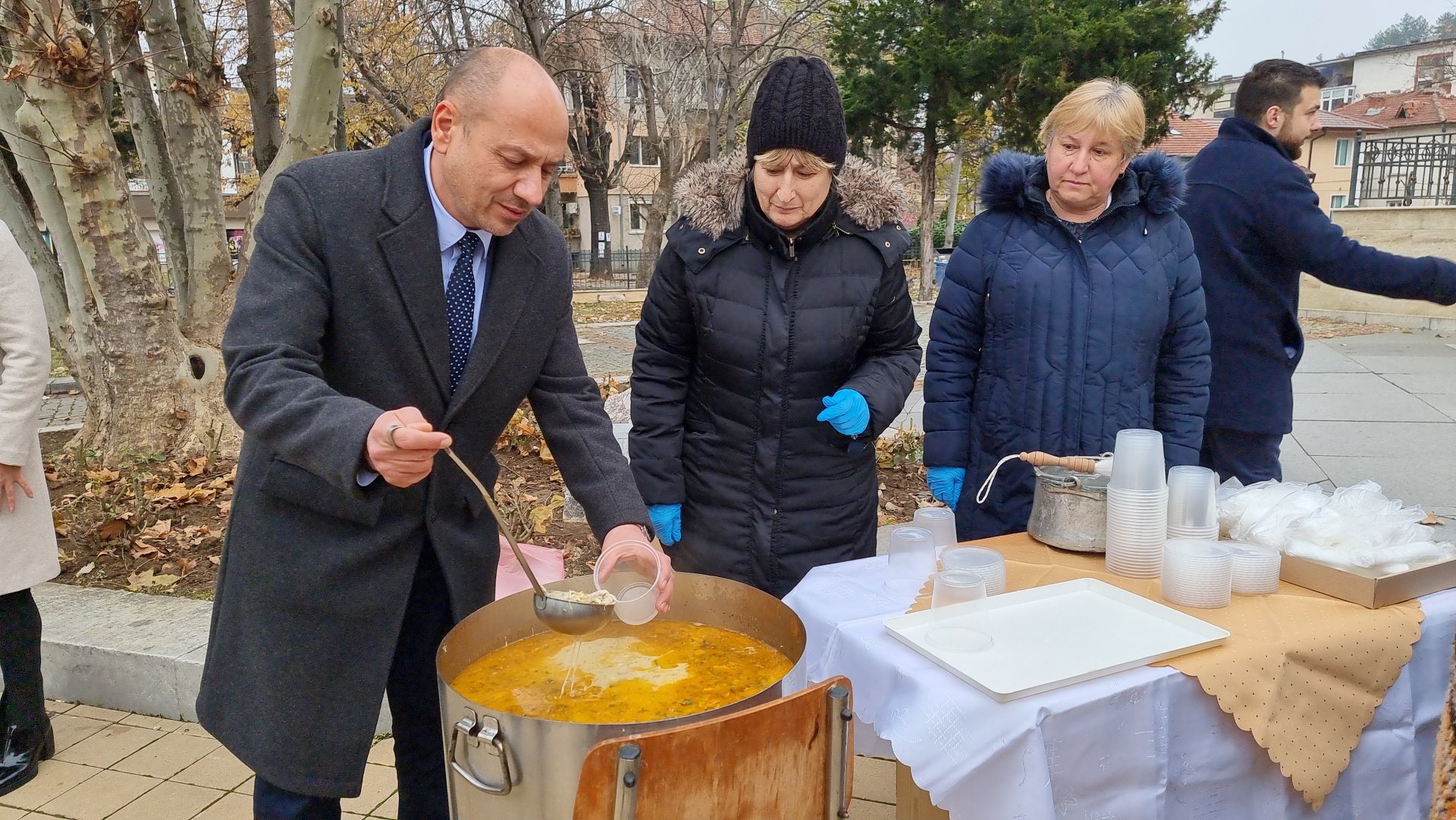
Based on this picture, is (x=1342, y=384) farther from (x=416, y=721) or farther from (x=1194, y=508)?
(x=416, y=721)

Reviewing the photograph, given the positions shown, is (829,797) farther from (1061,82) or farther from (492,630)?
(1061,82)

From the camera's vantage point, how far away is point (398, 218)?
1.87 meters

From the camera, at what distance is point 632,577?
200cm

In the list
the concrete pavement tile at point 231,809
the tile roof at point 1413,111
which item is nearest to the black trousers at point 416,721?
the concrete pavement tile at point 231,809

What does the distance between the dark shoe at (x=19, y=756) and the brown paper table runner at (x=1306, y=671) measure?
2.96 metres

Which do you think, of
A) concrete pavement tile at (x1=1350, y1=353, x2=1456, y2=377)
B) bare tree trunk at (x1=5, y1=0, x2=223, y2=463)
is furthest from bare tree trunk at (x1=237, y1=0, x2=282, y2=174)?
concrete pavement tile at (x1=1350, y1=353, x2=1456, y2=377)

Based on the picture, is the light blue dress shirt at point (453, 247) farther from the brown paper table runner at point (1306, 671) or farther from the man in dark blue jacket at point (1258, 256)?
the man in dark blue jacket at point (1258, 256)

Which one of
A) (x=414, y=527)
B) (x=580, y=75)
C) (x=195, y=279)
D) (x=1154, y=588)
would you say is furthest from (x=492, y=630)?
(x=580, y=75)

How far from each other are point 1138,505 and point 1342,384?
28.0ft

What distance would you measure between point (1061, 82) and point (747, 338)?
1412 centimetres

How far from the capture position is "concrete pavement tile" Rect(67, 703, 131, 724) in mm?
3621

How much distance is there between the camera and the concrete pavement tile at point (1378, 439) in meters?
6.58

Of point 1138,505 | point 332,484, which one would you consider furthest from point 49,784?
point 1138,505

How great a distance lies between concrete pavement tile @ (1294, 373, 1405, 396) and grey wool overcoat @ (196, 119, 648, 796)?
8.59 m
